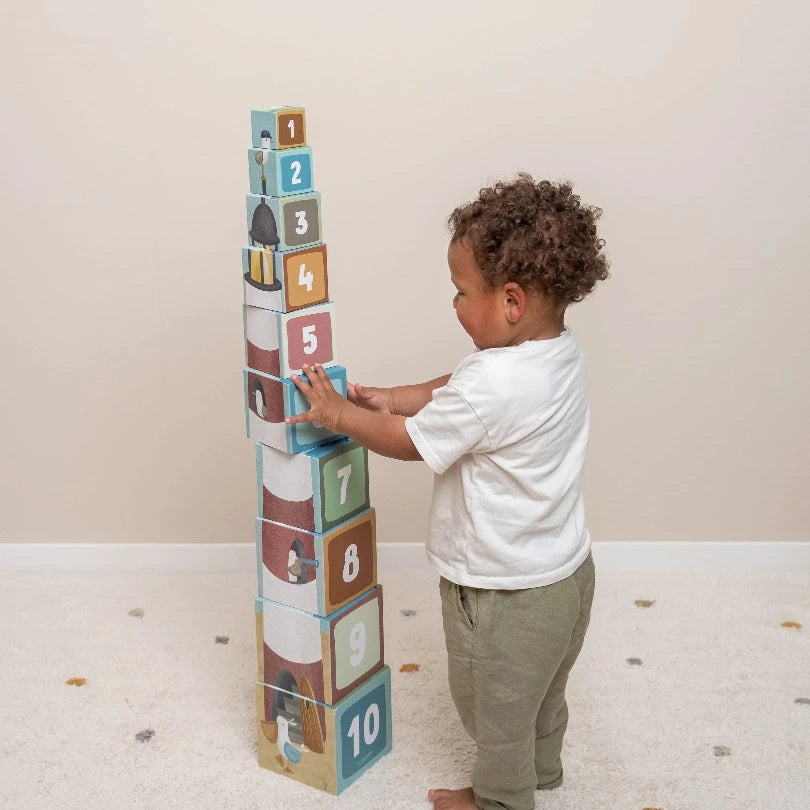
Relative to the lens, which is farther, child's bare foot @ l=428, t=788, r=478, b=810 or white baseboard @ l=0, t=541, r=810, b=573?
white baseboard @ l=0, t=541, r=810, b=573

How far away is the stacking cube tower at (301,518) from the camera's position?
1.49m

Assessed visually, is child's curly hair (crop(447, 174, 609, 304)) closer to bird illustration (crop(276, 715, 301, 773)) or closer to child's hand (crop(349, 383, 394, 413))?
child's hand (crop(349, 383, 394, 413))

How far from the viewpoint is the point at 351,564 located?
1623 mm

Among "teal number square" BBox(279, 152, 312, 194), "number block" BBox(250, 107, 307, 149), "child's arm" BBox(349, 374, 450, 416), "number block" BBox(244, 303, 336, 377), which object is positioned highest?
"number block" BBox(250, 107, 307, 149)

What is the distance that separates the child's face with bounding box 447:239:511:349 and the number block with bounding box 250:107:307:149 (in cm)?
24

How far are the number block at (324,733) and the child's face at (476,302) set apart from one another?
22.0 inches

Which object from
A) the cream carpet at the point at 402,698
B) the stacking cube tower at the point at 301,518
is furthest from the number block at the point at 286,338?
the cream carpet at the point at 402,698

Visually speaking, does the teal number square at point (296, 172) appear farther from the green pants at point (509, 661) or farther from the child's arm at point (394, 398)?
the green pants at point (509, 661)

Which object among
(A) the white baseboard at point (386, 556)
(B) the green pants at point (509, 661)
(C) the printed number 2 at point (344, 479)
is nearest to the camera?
(B) the green pants at point (509, 661)

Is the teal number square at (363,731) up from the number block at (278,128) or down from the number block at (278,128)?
down

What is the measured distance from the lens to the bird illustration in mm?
1665

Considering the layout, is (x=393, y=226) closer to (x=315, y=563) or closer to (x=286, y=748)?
(x=315, y=563)

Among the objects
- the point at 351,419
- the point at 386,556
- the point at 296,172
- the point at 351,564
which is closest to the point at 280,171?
the point at 296,172

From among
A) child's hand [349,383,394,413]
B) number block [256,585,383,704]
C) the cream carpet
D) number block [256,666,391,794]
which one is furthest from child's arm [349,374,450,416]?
the cream carpet
